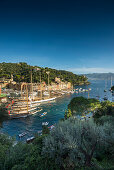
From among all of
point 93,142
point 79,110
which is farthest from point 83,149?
point 79,110

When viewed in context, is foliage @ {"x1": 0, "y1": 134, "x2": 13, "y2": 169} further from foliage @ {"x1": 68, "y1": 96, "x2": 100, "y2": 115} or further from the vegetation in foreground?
foliage @ {"x1": 68, "y1": 96, "x2": 100, "y2": 115}

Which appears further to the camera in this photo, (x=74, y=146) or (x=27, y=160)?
(x=27, y=160)

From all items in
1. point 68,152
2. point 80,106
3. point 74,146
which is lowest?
point 80,106

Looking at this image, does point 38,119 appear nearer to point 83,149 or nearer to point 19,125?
point 19,125

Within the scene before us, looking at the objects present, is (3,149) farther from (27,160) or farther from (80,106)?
(80,106)

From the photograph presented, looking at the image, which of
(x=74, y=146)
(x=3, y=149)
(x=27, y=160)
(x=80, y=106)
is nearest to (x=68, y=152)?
(x=74, y=146)

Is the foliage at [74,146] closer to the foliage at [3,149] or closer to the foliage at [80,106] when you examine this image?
the foliage at [3,149]

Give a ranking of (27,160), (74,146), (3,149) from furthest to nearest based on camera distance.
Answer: (3,149) → (27,160) → (74,146)

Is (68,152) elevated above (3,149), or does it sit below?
above

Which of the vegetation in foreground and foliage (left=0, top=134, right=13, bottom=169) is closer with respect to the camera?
the vegetation in foreground

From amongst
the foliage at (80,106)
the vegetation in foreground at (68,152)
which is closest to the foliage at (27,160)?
the vegetation in foreground at (68,152)

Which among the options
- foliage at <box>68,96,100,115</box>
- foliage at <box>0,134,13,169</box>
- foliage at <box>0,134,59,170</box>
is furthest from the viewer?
foliage at <box>68,96,100,115</box>

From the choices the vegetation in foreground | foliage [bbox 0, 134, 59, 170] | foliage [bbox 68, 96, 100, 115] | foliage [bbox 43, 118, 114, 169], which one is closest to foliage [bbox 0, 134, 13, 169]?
foliage [bbox 0, 134, 59, 170]
